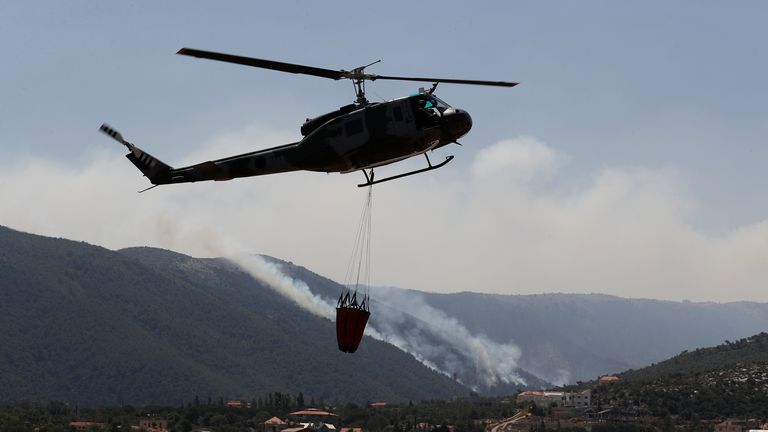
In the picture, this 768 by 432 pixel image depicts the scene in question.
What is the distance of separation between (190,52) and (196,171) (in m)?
14.4

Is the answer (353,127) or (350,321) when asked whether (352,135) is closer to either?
(353,127)

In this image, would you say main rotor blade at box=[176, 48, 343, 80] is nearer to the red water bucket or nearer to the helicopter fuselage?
the helicopter fuselage

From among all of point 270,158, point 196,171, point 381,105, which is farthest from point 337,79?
point 196,171

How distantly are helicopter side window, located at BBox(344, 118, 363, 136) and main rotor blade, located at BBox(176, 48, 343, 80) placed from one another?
A: 2.40 meters

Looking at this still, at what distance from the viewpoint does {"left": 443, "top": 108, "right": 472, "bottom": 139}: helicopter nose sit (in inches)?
2361

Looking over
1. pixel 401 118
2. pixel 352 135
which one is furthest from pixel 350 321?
pixel 401 118

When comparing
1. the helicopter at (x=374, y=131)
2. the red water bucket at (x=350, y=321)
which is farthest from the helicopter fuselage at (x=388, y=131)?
the red water bucket at (x=350, y=321)

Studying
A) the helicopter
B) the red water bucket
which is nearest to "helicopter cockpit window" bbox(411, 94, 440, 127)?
the helicopter

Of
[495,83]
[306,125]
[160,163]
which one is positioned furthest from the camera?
[160,163]

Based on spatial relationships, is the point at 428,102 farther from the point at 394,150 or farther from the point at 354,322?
the point at 354,322

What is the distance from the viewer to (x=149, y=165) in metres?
69.4

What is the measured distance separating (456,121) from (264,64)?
32.7 feet

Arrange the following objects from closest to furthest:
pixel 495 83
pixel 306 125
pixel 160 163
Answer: pixel 495 83, pixel 306 125, pixel 160 163

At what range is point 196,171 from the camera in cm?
6662
